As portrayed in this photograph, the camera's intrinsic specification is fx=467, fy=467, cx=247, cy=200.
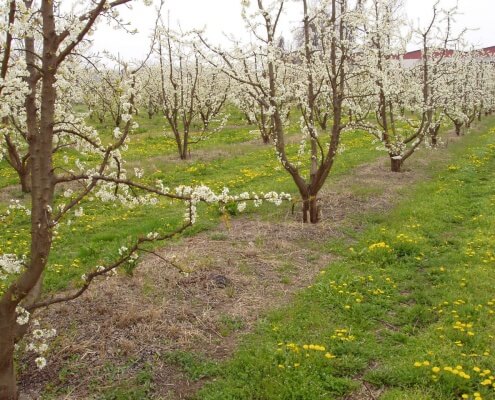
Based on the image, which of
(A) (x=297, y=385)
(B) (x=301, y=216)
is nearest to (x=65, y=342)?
(A) (x=297, y=385)

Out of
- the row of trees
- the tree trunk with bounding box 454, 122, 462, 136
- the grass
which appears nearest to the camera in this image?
the row of trees

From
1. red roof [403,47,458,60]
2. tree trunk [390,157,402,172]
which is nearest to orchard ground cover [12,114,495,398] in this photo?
tree trunk [390,157,402,172]

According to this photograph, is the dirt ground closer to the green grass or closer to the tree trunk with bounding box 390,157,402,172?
the green grass

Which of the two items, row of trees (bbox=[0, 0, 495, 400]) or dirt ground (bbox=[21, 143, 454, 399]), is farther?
dirt ground (bbox=[21, 143, 454, 399])

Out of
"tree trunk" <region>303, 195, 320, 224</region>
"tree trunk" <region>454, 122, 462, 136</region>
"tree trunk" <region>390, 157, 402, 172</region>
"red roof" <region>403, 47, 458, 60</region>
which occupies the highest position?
"red roof" <region>403, 47, 458, 60</region>

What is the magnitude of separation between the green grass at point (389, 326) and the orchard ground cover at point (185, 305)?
1.07 ft

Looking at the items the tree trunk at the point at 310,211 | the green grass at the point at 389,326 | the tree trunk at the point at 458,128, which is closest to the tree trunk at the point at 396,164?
the green grass at the point at 389,326

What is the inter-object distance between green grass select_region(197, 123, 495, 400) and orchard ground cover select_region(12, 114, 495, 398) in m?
0.32

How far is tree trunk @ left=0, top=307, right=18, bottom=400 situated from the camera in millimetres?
4172

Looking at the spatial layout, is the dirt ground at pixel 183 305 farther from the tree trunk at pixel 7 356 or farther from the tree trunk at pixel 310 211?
the tree trunk at pixel 7 356

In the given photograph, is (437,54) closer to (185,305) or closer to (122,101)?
(185,305)

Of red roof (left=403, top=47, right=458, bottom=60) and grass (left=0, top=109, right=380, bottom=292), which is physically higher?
red roof (left=403, top=47, right=458, bottom=60)

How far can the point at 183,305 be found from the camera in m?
6.71

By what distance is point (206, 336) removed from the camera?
19.8 feet
